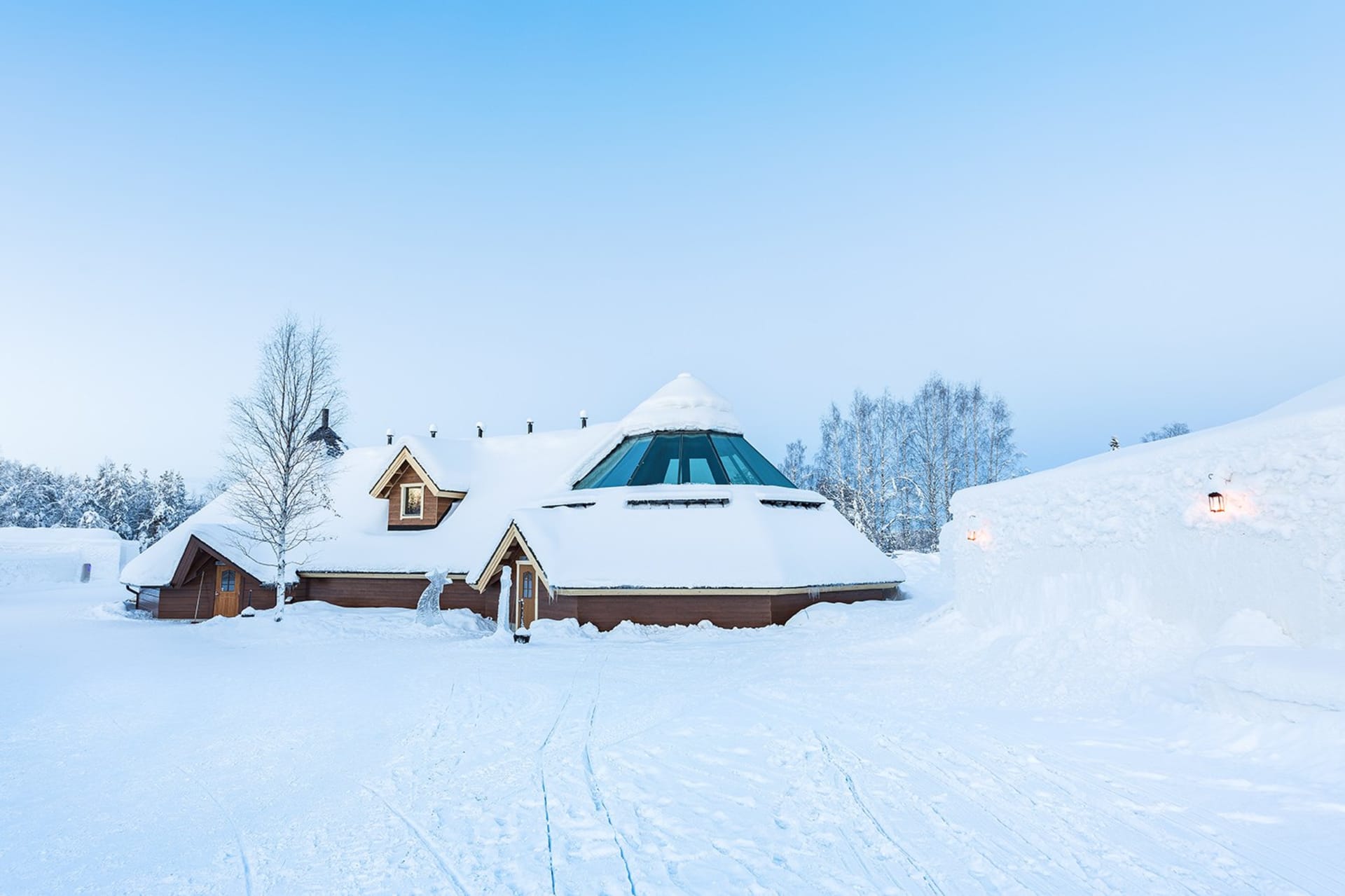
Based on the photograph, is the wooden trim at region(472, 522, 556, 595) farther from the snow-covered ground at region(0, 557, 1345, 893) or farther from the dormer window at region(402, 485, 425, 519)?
the dormer window at region(402, 485, 425, 519)

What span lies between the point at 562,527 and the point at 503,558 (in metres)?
1.66

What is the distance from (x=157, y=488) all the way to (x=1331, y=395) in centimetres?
6484

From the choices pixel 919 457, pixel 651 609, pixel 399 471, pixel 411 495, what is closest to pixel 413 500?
pixel 411 495

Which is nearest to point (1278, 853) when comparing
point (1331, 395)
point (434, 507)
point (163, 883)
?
point (1331, 395)

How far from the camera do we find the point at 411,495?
72.9 ft

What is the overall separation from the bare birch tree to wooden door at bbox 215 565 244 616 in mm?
1339

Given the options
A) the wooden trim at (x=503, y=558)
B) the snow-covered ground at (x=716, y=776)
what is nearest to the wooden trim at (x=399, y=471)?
the wooden trim at (x=503, y=558)

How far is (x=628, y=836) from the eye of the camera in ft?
15.4

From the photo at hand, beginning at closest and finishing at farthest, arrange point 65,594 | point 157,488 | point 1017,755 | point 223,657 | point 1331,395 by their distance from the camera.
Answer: point 1017,755, point 1331,395, point 223,657, point 65,594, point 157,488

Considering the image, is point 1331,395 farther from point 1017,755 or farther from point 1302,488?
point 1017,755

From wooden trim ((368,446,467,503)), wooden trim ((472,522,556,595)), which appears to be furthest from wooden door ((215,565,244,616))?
wooden trim ((472,522,556,595))

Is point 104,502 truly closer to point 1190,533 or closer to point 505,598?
point 505,598

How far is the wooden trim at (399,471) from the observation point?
21.6 m

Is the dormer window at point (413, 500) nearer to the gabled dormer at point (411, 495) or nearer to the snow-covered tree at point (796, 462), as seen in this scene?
the gabled dormer at point (411, 495)
